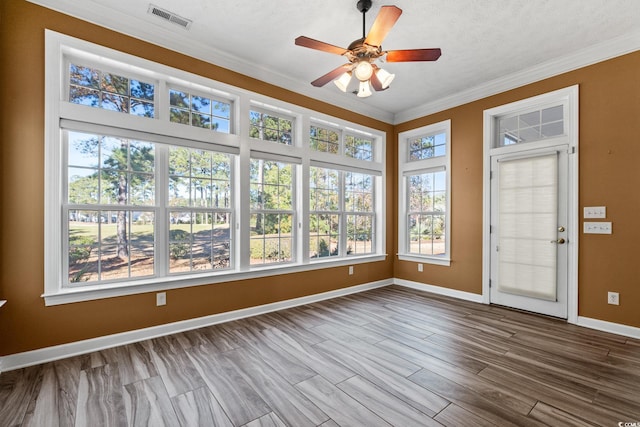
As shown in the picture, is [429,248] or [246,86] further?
[429,248]

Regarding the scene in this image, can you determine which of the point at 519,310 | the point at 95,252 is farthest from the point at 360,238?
the point at 95,252

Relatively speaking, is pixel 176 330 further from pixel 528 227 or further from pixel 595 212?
pixel 595 212

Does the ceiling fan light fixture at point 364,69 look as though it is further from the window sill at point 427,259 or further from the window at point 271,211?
the window sill at point 427,259

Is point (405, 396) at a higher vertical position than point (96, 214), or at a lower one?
lower

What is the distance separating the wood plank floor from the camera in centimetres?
187

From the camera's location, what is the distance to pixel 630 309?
10.2 feet

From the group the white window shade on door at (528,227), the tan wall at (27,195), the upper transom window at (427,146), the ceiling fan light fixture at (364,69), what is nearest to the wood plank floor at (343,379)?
the tan wall at (27,195)

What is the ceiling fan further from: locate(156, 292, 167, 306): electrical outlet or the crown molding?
locate(156, 292, 167, 306): electrical outlet

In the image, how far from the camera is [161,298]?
122 inches

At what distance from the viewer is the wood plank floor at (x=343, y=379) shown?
187 cm

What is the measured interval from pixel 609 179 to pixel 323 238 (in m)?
3.54

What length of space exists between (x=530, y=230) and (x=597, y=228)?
662mm

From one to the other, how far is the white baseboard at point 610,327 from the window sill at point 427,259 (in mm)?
1700

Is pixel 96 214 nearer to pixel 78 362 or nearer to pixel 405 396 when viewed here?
pixel 78 362
